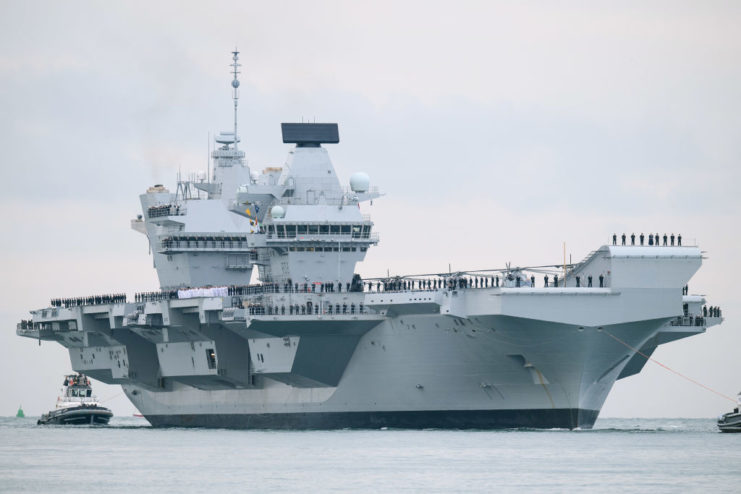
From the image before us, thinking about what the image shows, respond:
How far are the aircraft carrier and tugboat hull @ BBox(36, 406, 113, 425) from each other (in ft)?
25.2

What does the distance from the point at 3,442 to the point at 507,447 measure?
2040 centimetres

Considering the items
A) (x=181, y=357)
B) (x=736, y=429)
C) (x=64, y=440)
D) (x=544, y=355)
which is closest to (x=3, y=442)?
(x=64, y=440)

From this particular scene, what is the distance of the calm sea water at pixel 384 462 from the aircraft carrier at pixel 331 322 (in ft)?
5.29

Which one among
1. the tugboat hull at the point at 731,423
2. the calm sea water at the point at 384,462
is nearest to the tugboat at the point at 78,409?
the calm sea water at the point at 384,462

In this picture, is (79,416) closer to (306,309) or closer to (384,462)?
(306,309)

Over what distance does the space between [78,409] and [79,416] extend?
35cm

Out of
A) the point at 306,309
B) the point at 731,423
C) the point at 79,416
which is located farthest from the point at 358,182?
the point at 79,416

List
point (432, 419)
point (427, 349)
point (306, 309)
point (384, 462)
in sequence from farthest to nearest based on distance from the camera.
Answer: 1. point (306, 309)
2. point (432, 419)
3. point (427, 349)
4. point (384, 462)

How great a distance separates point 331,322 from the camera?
57.1 m

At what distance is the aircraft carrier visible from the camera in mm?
51969

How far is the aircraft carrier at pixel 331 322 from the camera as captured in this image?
171 feet

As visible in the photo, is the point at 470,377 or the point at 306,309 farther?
the point at 306,309

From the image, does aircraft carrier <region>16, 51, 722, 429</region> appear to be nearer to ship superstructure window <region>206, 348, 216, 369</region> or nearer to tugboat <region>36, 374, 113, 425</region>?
ship superstructure window <region>206, 348, 216, 369</region>

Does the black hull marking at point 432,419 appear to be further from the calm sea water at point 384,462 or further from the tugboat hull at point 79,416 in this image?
the tugboat hull at point 79,416
